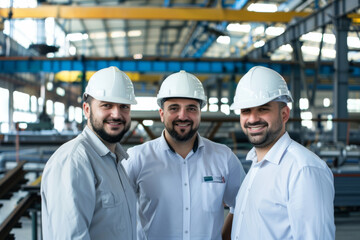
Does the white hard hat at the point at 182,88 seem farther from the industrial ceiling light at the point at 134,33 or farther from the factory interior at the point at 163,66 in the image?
the industrial ceiling light at the point at 134,33

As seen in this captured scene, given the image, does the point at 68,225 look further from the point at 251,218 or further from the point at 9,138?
the point at 9,138

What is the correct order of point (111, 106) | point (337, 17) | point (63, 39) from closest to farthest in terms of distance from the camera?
point (111, 106)
point (337, 17)
point (63, 39)

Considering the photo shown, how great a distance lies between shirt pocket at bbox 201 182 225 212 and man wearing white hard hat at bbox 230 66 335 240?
34 cm

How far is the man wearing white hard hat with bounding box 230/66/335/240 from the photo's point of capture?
1706 mm

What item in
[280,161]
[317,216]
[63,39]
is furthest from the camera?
[63,39]

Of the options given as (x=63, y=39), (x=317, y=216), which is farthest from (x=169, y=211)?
(x=63, y=39)

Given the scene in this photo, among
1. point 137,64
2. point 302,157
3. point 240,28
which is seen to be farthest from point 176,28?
point 302,157

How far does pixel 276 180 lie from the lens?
6.37ft

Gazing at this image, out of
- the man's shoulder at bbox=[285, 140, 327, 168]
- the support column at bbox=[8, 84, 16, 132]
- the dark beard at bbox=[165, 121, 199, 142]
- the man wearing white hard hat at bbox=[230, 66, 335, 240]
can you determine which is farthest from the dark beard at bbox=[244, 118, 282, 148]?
the support column at bbox=[8, 84, 16, 132]

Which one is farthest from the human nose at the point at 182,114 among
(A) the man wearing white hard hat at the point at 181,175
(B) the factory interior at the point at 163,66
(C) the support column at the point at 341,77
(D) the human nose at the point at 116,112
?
(C) the support column at the point at 341,77

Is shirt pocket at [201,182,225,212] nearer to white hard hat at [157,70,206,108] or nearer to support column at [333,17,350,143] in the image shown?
white hard hat at [157,70,206,108]

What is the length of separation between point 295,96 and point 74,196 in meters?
14.0

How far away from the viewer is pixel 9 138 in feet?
41.0

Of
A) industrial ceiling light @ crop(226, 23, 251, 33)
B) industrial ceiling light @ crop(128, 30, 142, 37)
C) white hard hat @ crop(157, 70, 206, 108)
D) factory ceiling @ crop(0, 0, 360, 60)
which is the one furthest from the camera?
industrial ceiling light @ crop(128, 30, 142, 37)
